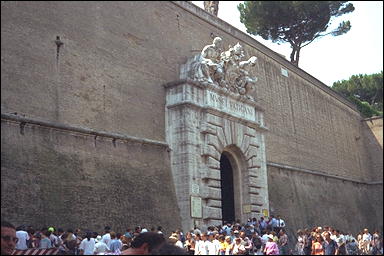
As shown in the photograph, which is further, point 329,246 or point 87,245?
point 329,246

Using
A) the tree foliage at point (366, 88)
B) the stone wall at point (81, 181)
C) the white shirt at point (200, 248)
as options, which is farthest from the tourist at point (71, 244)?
the tree foliage at point (366, 88)

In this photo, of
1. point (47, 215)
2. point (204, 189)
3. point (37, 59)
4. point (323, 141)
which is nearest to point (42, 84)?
point (37, 59)

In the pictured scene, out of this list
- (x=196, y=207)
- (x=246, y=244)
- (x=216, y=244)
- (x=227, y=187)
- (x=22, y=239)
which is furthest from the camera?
(x=227, y=187)

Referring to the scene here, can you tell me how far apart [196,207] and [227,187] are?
2563 mm

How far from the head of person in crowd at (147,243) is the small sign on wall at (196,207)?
932cm

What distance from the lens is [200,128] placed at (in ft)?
45.3

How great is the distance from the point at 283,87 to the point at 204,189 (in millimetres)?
8701

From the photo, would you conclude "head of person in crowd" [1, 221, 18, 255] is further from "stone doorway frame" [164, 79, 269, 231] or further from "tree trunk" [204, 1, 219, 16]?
"tree trunk" [204, 1, 219, 16]

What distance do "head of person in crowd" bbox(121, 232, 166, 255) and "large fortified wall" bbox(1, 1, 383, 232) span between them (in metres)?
6.28

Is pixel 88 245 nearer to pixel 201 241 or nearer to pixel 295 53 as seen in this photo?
pixel 201 241

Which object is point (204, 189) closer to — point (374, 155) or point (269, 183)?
point (269, 183)

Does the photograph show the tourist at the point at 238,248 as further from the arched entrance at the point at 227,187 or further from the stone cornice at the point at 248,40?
the stone cornice at the point at 248,40

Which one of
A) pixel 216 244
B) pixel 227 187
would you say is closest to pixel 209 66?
pixel 227 187

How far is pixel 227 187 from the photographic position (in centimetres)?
1545
